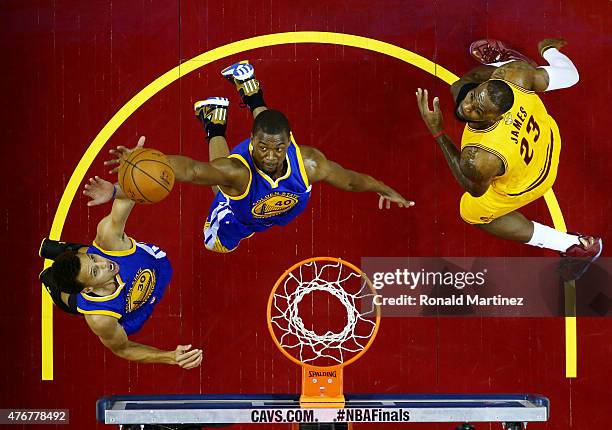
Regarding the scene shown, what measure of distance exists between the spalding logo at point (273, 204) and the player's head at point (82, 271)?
1.15 m

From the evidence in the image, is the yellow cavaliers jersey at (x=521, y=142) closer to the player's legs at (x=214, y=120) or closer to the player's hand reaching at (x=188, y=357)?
the player's legs at (x=214, y=120)

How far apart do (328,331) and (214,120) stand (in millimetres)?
1935

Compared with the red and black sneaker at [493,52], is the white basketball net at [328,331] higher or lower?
lower

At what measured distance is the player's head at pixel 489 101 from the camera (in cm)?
588

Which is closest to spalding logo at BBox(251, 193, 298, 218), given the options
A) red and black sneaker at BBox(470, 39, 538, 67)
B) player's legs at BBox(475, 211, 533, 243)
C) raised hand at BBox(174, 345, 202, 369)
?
raised hand at BBox(174, 345, 202, 369)

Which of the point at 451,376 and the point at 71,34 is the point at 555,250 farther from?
the point at 71,34

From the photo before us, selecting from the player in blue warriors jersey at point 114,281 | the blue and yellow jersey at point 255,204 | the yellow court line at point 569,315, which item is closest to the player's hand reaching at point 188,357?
the player in blue warriors jersey at point 114,281

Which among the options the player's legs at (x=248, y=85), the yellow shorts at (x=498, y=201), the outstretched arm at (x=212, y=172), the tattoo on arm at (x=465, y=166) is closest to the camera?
the outstretched arm at (x=212, y=172)

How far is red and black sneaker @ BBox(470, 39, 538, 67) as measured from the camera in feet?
21.2

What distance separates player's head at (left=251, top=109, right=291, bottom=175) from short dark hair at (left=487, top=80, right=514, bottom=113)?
1.56 m

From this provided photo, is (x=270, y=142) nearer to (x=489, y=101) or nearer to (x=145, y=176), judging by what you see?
(x=145, y=176)

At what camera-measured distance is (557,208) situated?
6.51 metres

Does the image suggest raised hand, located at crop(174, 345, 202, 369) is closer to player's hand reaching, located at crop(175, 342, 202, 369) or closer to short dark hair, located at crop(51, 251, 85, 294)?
player's hand reaching, located at crop(175, 342, 202, 369)

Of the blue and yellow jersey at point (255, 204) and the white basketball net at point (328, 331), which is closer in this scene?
Answer: the blue and yellow jersey at point (255, 204)
